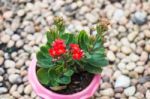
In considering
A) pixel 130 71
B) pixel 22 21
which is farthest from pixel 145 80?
pixel 22 21

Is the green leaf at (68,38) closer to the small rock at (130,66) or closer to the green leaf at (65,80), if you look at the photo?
the green leaf at (65,80)

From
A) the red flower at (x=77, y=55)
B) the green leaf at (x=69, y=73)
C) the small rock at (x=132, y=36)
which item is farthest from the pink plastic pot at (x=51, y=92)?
the small rock at (x=132, y=36)

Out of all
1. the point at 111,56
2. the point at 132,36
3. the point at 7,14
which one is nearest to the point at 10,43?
the point at 7,14

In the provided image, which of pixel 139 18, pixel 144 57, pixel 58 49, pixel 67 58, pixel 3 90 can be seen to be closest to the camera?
pixel 58 49

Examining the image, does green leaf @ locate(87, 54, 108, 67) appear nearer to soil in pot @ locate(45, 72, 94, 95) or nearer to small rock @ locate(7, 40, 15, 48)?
soil in pot @ locate(45, 72, 94, 95)

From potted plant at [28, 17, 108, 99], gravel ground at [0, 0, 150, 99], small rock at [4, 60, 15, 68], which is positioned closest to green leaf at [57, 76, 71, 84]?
potted plant at [28, 17, 108, 99]

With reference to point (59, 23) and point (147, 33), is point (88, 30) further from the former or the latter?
point (59, 23)
